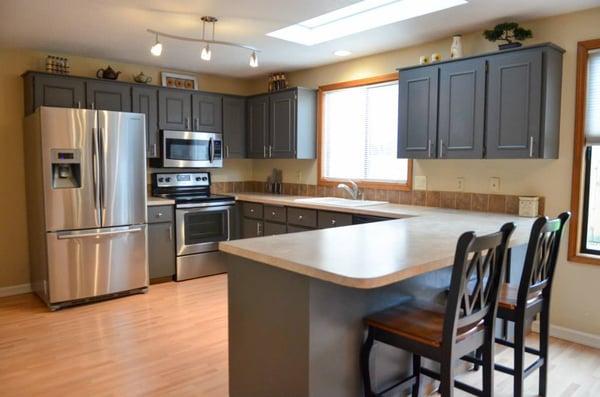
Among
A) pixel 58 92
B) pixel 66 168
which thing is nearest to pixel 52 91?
pixel 58 92

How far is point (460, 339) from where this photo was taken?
1755mm

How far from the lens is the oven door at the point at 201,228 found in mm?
4746

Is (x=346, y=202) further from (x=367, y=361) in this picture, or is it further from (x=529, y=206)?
(x=367, y=361)

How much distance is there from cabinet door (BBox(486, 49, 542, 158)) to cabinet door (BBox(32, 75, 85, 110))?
365 centimetres

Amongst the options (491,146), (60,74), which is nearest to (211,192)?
(60,74)

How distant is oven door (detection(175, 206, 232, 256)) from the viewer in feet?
15.6

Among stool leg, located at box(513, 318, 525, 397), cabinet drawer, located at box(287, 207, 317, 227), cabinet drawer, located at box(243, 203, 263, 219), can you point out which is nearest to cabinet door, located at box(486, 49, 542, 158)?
stool leg, located at box(513, 318, 525, 397)

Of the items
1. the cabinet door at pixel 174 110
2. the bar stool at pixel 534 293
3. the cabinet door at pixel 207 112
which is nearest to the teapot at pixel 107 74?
the cabinet door at pixel 174 110

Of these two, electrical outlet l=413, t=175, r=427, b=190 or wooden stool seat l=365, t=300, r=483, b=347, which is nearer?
wooden stool seat l=365, t=300, r=483, b=347

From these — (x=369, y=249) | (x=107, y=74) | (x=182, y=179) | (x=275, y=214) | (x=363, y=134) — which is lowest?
(x=275, y=214)

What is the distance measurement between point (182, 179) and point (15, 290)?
2010 millimetres

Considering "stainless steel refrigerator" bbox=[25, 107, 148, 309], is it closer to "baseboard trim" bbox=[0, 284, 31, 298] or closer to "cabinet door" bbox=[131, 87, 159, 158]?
"baseboard trim" bbox=[0, 284, 31, 298]

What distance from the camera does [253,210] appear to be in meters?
5.03

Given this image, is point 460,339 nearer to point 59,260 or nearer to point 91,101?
point 59,260
